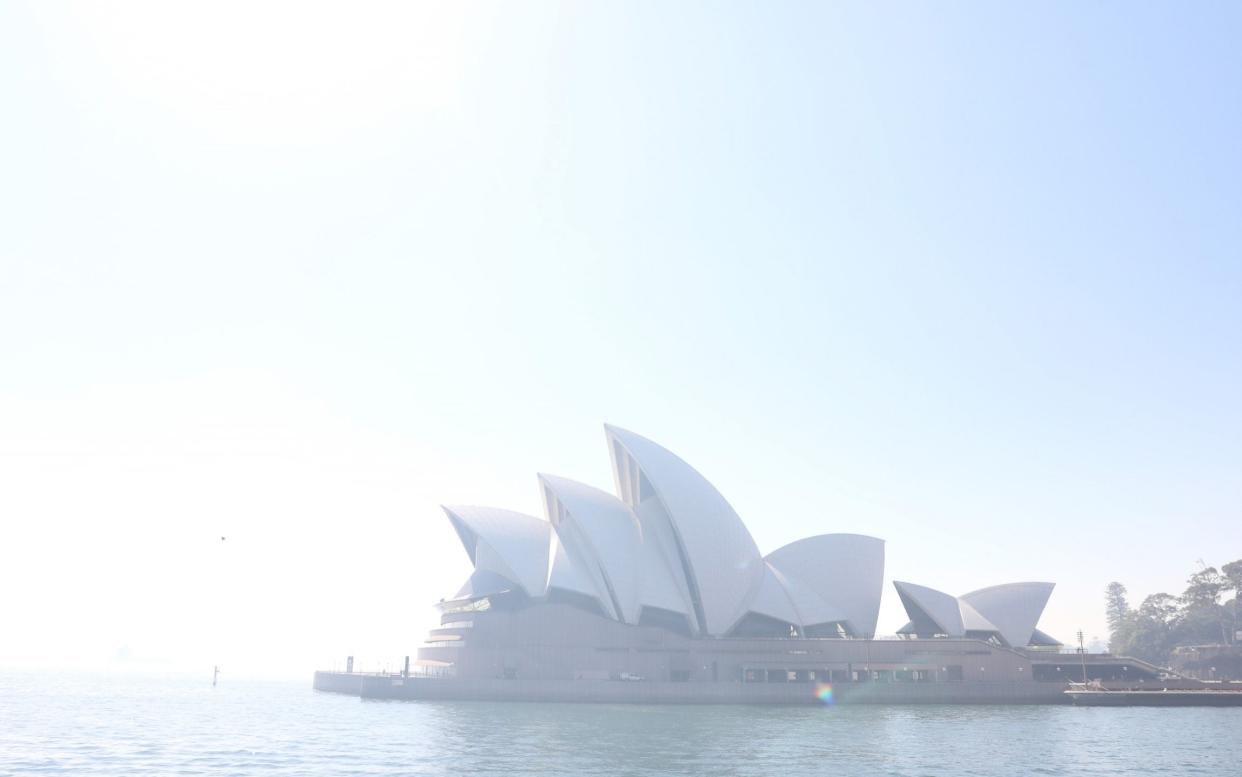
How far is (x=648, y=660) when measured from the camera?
7656 cm

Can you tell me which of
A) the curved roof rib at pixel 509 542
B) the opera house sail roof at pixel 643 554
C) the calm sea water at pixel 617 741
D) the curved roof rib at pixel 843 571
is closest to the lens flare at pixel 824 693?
the calm sea water at pixel 617 741

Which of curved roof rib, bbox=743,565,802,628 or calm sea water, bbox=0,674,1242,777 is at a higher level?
curved roof rib, bbox=743,565,802,628

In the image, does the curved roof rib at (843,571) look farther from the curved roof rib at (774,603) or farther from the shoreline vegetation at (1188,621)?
the shoreline vegetation at (1188,621)

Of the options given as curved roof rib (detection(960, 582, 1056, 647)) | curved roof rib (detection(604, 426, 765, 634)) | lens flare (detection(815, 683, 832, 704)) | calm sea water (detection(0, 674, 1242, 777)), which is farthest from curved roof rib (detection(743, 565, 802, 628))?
curved roof rib (detection(960, 582, 1056, 647))

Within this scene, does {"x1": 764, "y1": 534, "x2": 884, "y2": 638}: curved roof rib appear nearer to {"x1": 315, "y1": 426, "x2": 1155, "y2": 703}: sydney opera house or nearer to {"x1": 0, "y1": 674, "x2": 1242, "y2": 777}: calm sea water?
{"x1": 315, "y1": 426, "x2": 1155, "y2": 703}: sydney opera house

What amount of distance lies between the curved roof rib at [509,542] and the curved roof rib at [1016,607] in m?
44.6

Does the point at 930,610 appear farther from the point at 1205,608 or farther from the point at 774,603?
the point at 1205,608

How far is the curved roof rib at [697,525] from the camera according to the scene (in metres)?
75.6

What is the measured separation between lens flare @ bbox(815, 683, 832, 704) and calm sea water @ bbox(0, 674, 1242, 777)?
5.95m

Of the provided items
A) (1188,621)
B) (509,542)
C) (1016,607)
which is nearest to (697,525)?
(509,542)

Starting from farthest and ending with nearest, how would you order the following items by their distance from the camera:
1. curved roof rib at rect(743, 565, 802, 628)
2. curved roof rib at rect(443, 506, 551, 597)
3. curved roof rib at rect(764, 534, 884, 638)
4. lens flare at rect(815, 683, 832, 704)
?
curved roof rib at rect(764, 534, 884, 638)
curved roof rib at rect(743, 565, 802, 628)
curved roof rib at rect(443, 506, 551, 597)
lens flare at rect(815, 683, 832, 704)

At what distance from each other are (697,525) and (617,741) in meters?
34.1

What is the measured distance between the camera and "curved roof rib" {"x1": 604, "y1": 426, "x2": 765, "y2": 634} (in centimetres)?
7556

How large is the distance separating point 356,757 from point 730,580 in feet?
148
